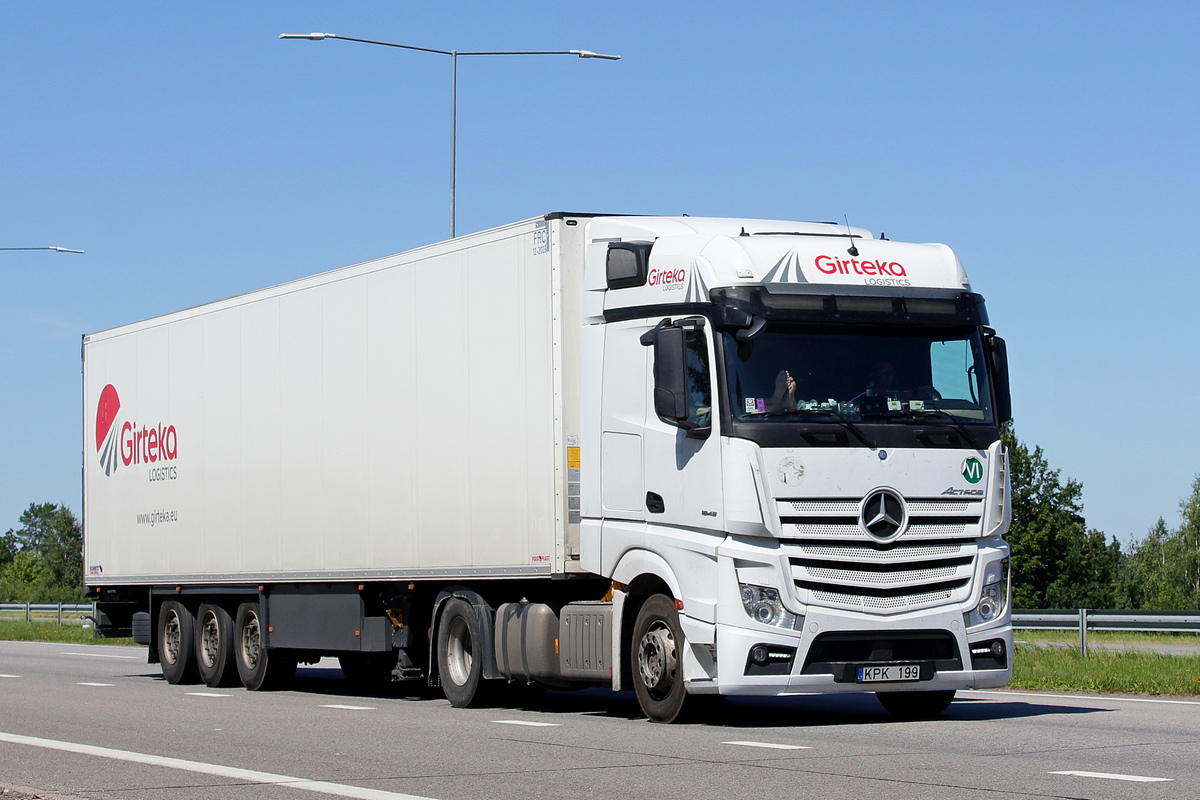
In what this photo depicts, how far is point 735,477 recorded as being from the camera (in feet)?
39.9

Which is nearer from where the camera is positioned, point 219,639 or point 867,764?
point 867,764

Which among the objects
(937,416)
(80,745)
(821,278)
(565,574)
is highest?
(821,278)

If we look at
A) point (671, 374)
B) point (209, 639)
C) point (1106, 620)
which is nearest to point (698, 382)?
point (671, 374)

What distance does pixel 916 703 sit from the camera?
1360 cm

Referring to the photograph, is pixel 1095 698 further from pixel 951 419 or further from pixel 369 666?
pixel 369 666

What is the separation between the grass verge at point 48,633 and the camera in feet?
129

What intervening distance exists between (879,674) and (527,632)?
129 inches

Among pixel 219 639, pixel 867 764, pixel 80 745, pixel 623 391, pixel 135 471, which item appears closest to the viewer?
pixel 867 764

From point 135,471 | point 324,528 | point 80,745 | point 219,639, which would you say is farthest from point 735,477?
point 135,471

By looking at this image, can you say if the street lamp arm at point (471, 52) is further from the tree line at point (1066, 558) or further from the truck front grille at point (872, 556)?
the tree line at point (1066, 558)

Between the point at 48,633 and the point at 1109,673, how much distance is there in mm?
31594

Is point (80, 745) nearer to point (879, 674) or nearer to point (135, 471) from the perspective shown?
point (879, 674)

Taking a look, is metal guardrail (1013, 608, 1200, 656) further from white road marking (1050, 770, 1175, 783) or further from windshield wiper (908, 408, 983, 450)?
white road marking (1050, 770, 1175, 783)

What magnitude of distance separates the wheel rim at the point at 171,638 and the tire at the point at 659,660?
9.33 m
